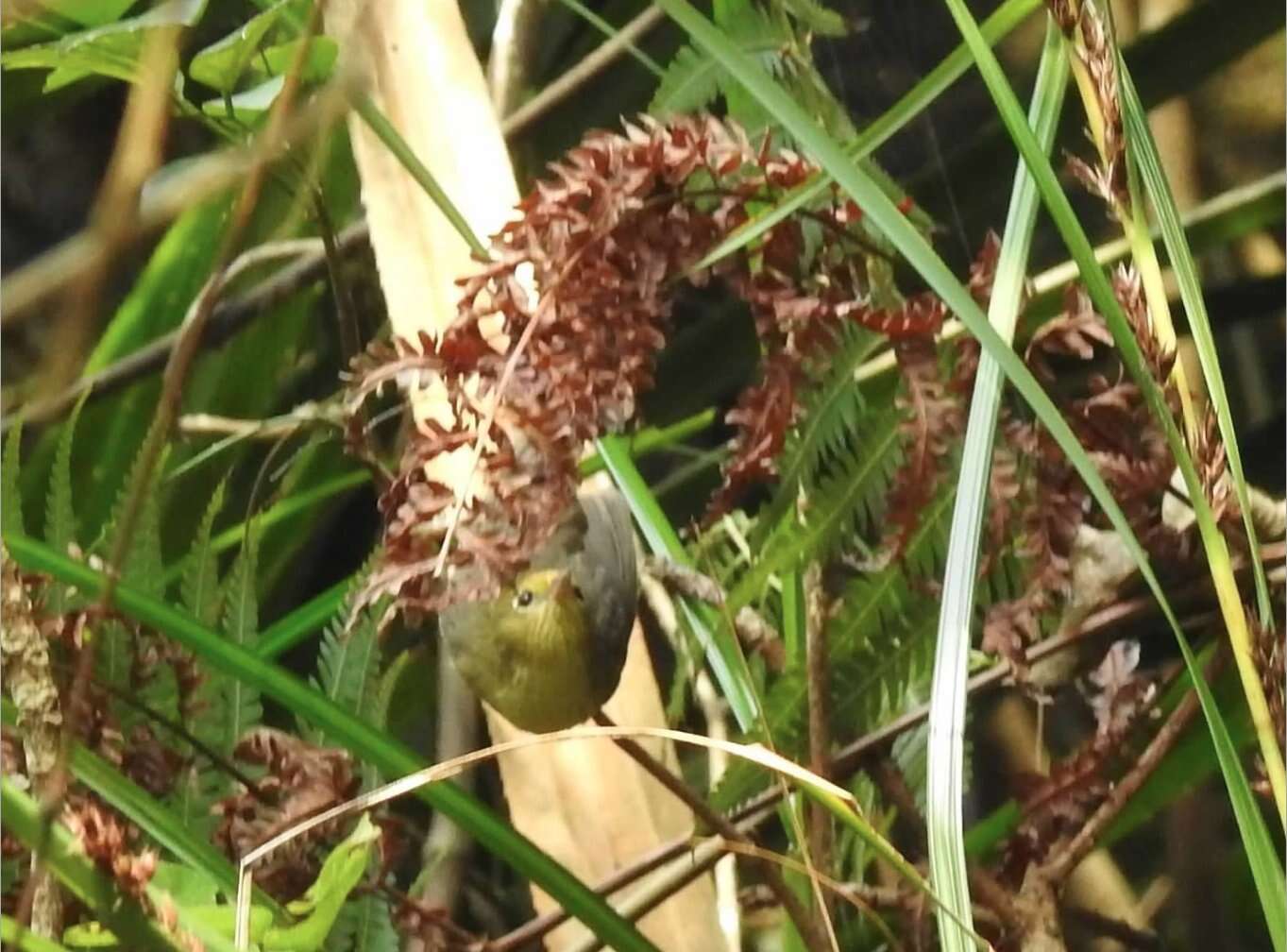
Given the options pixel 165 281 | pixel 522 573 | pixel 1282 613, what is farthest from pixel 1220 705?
pixel 165 281

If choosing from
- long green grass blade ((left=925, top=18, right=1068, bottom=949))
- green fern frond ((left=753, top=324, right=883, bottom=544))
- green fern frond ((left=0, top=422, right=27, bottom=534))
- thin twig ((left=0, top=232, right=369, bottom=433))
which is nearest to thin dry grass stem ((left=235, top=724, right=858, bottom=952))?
long green grass blade ((left=925, top=18, right=1068, bottom=949))

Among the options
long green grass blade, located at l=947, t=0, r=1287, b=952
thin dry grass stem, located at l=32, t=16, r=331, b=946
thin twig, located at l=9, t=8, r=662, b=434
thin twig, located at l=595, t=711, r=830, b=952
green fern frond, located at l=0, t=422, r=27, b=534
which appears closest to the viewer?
thin dry grass stem, located at l=32, t=16, r=331, b=946

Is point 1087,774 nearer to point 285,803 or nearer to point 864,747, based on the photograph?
point 864,747

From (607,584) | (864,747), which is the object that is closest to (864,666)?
(864,747)

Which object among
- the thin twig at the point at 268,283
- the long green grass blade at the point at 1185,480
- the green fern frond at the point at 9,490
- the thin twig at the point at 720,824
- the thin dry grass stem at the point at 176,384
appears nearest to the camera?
the thin dry grass stem at the point at 176,384

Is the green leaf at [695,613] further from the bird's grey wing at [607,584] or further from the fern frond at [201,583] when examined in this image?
the fern frond at [201,583]

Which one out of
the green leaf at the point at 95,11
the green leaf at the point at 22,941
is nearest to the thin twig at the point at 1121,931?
the green leaf at the point at 22,941

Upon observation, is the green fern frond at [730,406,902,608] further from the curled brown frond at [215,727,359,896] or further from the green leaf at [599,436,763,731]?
the curled brown frond at [215,727,359,896]
